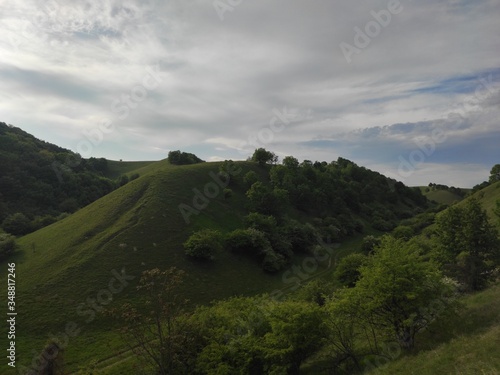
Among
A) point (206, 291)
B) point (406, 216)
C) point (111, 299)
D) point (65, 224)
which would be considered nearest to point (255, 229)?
point (206, 291)

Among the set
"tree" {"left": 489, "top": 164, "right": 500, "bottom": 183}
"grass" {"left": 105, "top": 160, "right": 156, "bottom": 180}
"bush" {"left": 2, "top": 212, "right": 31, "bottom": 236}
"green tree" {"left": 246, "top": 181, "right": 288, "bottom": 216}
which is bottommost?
"bush" {"left": 2, "top": 212, "right": 31, "bottom": 236}

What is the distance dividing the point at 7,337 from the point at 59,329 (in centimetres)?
577

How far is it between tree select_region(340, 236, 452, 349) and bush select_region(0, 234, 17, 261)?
64419 mm

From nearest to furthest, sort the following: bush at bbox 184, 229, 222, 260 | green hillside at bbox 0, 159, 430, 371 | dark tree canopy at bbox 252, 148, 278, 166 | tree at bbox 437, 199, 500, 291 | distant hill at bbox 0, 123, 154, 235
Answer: tree at bbox 437, 199, 500, 291 → green hillside at bbox 0, 159, 430, 371 → bush at bbox 184, 229, 222, 260 → distant hill at bbox 0, 123, 154, 235 → dark tree canopy at bbox 252, 148, 278, 166

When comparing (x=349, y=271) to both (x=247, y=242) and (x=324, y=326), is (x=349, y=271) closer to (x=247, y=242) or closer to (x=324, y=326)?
(x=247, y=242)

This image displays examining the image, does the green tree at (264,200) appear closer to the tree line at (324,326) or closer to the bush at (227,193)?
the bush at (227,193)

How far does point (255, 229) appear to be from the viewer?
8138 centimetres

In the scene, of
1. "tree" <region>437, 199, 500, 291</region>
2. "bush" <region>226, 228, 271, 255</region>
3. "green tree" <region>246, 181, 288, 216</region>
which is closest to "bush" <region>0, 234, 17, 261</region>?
"bush" <region>226, 228, 271, 255</region>

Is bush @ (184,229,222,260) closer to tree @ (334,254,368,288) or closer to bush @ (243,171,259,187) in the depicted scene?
tree @ (334,254,368,288)

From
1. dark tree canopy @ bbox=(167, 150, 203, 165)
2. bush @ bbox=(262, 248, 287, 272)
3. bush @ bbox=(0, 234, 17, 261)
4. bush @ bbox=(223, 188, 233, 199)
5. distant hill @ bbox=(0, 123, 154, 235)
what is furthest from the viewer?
dark tree canopy @ bbox=(167, 150, 203, 165)

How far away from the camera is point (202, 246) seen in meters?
66.6

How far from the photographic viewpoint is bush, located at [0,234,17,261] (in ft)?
199

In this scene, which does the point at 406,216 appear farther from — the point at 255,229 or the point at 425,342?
the point at 425,342

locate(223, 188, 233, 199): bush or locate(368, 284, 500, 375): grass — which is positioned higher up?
locate(223, 188, 233, 199): bush
